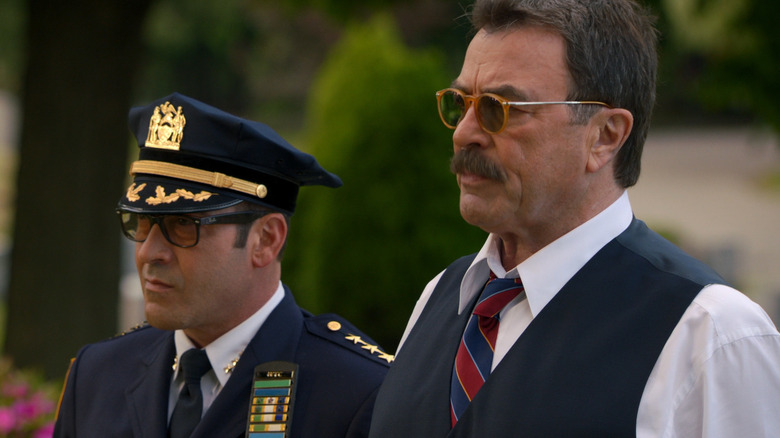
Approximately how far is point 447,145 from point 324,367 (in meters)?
3.73

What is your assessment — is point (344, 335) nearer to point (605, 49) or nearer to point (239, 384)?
point (239, 384)

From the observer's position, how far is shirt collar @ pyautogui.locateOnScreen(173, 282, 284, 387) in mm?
2703

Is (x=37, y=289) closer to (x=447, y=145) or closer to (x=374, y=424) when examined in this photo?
(x=447, y=145)

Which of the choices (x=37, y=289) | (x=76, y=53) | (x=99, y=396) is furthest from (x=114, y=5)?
(x=99, y=396)

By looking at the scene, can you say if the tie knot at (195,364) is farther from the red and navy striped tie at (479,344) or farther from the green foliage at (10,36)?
the green foliage at (10,36)

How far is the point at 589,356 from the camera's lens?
73.5 inches

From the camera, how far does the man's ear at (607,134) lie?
2055 mm

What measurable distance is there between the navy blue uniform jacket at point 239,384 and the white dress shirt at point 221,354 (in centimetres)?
3

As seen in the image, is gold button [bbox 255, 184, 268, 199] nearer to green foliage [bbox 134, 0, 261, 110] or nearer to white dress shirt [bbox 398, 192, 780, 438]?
white dress shirt [bbox 398, 192, 780, 438]

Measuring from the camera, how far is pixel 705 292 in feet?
6.06

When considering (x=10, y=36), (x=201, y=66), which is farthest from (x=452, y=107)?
(x=201, y=66)

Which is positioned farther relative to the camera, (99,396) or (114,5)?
(114,5)

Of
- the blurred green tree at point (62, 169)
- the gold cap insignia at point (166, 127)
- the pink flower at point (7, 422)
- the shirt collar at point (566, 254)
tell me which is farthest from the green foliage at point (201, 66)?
the shirt collar at point (566, 254)

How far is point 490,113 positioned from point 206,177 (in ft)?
3.20
